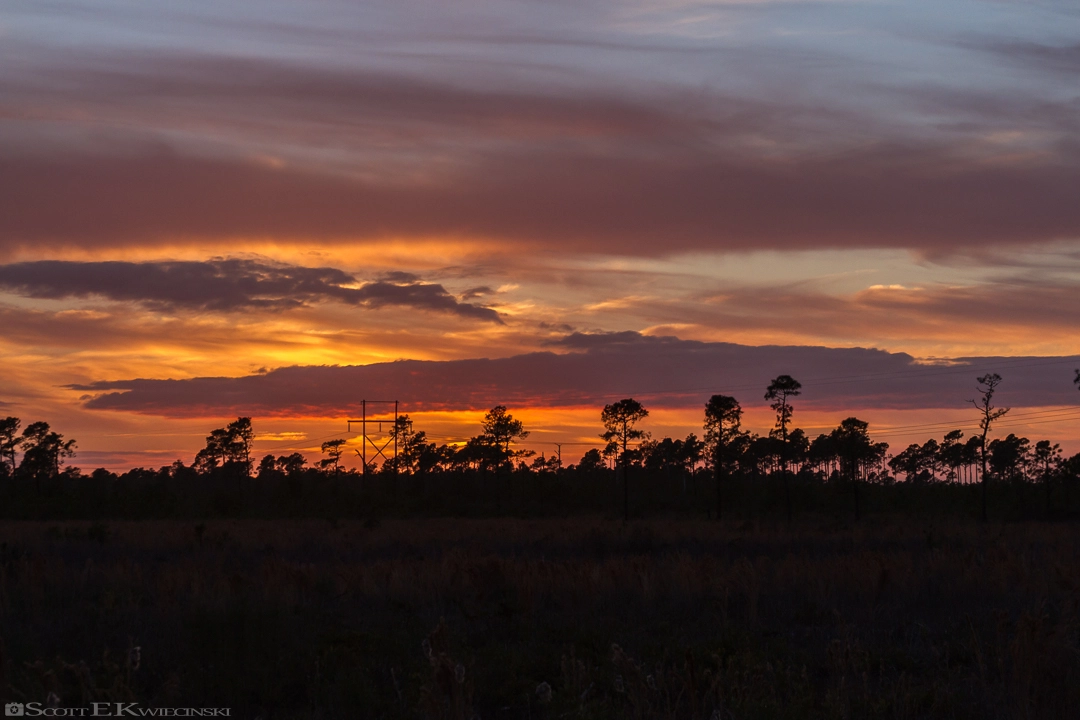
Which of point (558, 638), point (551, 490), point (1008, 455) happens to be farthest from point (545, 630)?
point (1008, 455)

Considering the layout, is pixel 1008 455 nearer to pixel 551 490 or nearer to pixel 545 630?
pixel 551 490

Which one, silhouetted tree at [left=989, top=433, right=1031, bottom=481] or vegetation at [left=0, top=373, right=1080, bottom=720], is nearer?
vegetation at [left=0, top=373, right=1080, bottom=720]

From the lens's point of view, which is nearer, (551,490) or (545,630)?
(545,630)

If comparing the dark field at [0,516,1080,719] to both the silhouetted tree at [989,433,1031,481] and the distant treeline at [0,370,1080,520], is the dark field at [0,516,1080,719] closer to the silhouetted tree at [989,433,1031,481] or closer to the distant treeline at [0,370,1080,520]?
the distant treeline at [0,370,1080,520]

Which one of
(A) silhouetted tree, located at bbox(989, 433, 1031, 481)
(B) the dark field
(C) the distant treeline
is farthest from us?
(A) silhouetted tree, located at bbox(989, 433, 1031, 481)

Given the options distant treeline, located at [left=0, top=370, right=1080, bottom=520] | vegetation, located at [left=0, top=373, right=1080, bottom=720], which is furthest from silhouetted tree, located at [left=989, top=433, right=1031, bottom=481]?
vegetation, located at [left=0, top=373, right=1080, bottom=720]

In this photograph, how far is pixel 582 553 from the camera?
25.0m


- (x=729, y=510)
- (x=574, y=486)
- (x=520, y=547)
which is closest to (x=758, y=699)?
(x=520, y=547)

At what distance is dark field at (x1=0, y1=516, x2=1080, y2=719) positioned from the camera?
7.69m

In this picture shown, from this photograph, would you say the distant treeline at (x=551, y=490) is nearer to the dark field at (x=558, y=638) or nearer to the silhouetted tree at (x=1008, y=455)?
the silhouetted tree at (x=1008, y=455)

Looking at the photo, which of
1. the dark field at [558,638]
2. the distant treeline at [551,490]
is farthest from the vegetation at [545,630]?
the distant treeline at [551,490]

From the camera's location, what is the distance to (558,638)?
36.5 ft

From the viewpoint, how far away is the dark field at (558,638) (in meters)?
7.69

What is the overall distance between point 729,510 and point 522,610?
6385 centimetres
